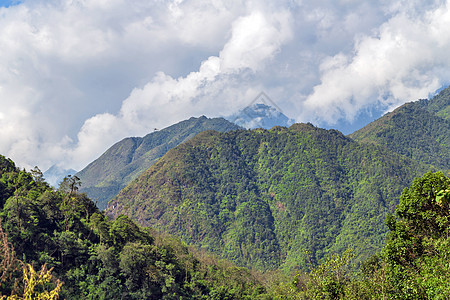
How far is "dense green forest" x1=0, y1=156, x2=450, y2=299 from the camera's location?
26406mm

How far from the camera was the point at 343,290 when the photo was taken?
26422 mm

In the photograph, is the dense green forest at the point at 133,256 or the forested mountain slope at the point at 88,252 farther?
the forested mountain slope at the point at 88,252

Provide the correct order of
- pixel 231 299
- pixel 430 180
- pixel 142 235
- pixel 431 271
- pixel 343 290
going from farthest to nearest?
pixel 142 235
pixel 231 299
pixel 430 180
pixel 343 290
pixel 431 271

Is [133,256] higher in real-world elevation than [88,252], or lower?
lower

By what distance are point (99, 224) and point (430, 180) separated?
65.2 metres

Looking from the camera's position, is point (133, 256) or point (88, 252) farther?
point (133, 256)

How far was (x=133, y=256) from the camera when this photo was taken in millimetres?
70625

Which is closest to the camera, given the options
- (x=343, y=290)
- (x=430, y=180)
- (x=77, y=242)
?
(x=343, y=290)

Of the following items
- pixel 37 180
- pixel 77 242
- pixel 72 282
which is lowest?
pixel 72 282

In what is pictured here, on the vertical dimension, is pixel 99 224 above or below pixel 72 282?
above

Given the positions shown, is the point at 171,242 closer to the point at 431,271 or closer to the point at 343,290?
the point at 343,290

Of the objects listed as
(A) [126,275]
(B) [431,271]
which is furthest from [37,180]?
(B) [431,271]

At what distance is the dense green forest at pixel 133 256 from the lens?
26.4 meters

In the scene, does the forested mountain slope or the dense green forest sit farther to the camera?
the forested mountain slope
